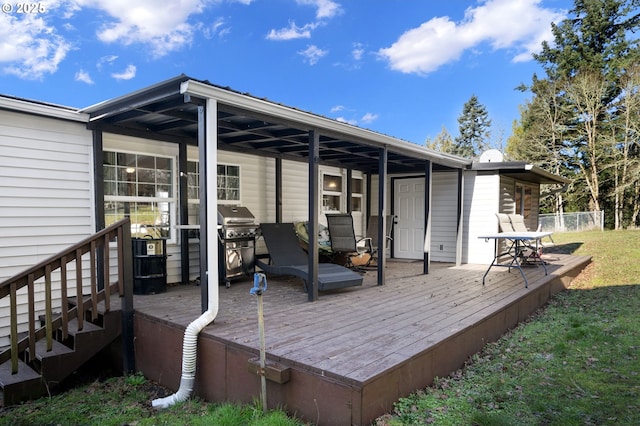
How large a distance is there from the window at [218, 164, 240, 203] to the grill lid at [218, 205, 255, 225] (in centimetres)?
62

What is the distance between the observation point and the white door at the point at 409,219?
347 inches

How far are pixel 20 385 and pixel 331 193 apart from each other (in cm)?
633

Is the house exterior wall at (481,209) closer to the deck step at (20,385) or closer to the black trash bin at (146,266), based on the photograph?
the black trash bin at (146,266)

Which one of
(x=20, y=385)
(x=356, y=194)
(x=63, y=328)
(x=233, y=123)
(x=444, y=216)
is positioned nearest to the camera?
(x=20, y=385)

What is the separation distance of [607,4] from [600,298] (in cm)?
2104

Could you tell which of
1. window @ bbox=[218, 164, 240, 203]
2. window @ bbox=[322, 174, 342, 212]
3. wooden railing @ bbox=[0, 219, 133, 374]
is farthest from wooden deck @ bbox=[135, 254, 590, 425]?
window @ bbox=[322, 174, 342, 212]

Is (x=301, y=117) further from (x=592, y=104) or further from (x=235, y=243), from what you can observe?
(x=592, y=104)

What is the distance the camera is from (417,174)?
8.77 meters

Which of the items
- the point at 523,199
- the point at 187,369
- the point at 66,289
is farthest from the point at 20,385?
the point at 523,199

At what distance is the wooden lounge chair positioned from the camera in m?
4.83

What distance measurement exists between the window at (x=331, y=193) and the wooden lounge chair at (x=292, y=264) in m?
2.46

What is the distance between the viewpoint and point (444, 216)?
27.8ft

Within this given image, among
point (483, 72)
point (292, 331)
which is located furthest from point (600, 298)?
point (483, 72)

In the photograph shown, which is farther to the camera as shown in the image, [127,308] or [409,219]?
[409,219]
